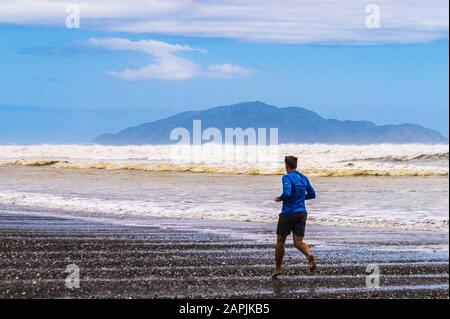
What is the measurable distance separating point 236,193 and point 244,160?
1219 inches

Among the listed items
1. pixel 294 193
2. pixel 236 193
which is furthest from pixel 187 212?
pixel 294 193

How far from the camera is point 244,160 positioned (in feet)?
207

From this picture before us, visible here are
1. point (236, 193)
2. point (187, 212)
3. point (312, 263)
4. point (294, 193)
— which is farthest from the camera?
point (236, 193)

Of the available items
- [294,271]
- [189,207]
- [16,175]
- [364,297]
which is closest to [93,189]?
[189,207]

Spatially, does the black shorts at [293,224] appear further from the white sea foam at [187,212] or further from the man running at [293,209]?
the white sea foam at [187,212]

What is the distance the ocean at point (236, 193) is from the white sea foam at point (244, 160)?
4.5 inches

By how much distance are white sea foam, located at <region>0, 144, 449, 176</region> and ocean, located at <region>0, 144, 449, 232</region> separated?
11 cm

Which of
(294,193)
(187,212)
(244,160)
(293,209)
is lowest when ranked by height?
(187,212)

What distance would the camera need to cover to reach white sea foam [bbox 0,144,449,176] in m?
49.9

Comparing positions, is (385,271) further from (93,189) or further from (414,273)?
(93,189)

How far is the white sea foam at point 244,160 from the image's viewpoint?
164 ft

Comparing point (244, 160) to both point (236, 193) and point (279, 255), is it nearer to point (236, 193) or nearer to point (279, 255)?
point (236, 193)
